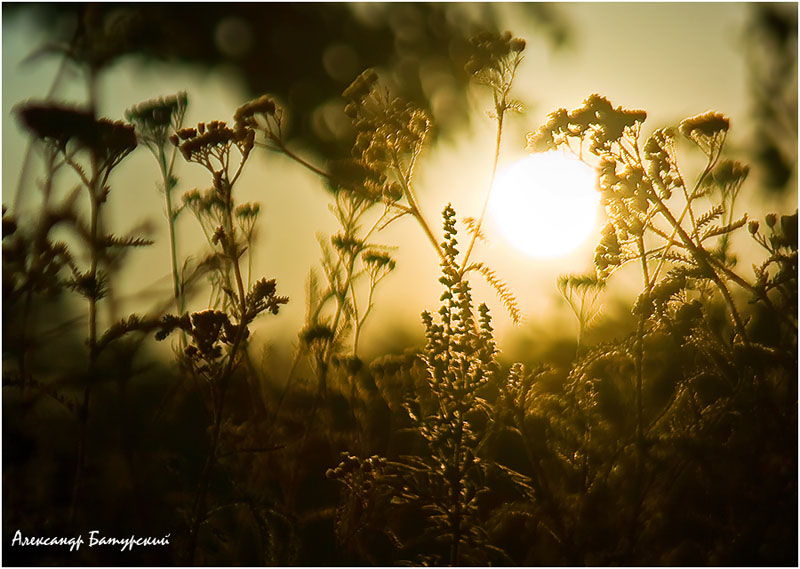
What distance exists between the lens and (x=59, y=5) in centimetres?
138

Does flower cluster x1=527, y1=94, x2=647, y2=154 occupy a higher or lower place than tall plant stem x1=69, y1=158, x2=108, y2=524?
higher

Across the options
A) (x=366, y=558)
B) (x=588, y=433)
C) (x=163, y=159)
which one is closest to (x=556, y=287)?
(x=588, y=433)

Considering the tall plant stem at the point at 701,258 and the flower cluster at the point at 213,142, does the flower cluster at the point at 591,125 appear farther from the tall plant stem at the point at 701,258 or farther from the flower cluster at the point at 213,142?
the flower cluster at the point at 213,142

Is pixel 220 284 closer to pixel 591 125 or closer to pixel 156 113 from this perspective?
pixel 156 113

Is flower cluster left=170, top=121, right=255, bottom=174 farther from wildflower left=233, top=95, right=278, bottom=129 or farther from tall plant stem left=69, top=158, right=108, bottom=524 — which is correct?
tall plant stem left=69, top=158, right=108, bottom=524

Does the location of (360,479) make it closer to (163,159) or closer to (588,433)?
(588,433)

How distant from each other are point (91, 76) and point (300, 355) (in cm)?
64

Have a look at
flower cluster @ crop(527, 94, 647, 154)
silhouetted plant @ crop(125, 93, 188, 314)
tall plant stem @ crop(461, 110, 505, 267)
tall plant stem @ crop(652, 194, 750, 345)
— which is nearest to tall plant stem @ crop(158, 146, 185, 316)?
silhouetted plant @ crop(125, 93, 188, 314)

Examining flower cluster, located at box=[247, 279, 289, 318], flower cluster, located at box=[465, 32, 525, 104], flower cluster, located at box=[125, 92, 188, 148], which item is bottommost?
flower cluster, located at box=[247, 279, 289, 318]

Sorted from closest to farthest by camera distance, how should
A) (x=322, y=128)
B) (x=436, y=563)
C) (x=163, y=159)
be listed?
(x=436, y=563) < (x=163, y=159) < (x=322, y=128)

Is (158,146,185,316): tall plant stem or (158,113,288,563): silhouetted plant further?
(158,146,185,316): tall plant stem

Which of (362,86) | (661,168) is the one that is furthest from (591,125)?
(362,86)

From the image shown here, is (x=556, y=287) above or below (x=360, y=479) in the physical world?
above

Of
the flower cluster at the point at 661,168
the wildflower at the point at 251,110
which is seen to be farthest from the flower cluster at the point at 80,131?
the flower cluster at the point at 661,168
